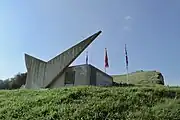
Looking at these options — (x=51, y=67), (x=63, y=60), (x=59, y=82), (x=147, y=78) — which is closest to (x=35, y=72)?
(x=51, y=67)

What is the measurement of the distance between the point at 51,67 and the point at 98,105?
867 cm

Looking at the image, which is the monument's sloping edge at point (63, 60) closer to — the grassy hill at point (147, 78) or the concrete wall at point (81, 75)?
the concrete wall at point (81, 75)

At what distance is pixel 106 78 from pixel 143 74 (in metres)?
11.2

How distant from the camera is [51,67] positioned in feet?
58.9

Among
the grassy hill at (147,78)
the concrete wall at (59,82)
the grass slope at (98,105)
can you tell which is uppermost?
the grassy hill at (147,78)

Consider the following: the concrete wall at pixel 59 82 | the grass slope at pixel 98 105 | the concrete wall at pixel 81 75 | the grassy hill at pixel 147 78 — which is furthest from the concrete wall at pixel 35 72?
the grassy hill at pixel 147 78

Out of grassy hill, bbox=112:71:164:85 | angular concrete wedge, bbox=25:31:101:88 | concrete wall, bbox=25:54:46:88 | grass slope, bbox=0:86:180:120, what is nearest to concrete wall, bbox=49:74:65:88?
angular concrete wedge, bbox=25:31:101:88

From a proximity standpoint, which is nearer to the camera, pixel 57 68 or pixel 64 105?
pixel 64 105

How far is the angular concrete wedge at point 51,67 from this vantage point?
1744 cm

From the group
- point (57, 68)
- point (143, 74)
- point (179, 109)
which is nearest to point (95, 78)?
point (57, 68)

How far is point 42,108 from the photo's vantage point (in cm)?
998

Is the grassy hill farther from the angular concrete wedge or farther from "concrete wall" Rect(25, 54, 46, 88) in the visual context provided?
"concrete wall" Rect(25, 54, 46, 88)

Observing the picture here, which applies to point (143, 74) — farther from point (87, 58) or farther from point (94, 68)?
point (94, 68)

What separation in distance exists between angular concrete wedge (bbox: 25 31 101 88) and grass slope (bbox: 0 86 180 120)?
542cm
